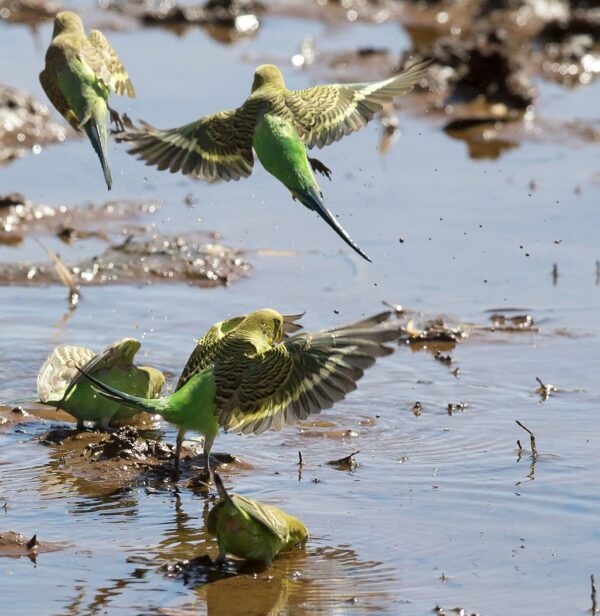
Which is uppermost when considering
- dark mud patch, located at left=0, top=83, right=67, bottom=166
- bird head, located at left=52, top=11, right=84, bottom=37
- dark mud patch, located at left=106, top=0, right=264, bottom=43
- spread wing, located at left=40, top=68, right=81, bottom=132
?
dark mud patch, located at left=106, top=0, right=264, bottom=43

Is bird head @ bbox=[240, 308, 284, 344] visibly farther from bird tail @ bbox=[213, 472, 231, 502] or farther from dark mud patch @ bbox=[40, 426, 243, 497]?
bird tail @ bbox=[213, 472, 231, 502]

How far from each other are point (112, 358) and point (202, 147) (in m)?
1.05

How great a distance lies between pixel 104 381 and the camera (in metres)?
7.04

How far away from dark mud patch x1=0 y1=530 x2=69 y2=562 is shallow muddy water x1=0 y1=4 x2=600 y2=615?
1.7 inches

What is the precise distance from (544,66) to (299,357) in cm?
974

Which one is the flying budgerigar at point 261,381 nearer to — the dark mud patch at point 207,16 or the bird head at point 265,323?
the bird head at point 265,323

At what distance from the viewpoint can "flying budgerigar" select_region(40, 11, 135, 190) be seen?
6391mm

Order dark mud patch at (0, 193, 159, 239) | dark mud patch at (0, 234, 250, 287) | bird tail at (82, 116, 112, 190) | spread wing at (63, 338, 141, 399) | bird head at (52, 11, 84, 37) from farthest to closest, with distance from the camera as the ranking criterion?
dark mud patch at (0, 193, 159, 239) < dark mud patch at (0, 234, 250, 287) < spread wing at (63, 338, 141, 399) < bird head at (52, 11, 84, 37) < bird tail at (82, 116, 112, 190)

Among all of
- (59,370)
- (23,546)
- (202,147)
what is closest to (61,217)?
(59,370)

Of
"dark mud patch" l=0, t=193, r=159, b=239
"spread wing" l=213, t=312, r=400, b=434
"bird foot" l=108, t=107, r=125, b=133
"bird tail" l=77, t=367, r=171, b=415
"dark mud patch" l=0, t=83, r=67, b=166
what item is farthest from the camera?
"dark mud patch" l=0, t=83, r=67, b=166

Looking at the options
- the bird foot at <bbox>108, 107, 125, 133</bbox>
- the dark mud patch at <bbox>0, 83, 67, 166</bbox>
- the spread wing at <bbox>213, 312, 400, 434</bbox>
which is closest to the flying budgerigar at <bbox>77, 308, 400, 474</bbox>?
the spread wing at <bbox>213, 312, 400, 434</bbox>

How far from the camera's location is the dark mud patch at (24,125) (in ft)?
40.5

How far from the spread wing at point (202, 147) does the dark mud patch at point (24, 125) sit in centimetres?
549

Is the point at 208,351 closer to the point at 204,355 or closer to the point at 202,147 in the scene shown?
the point at 204,355
